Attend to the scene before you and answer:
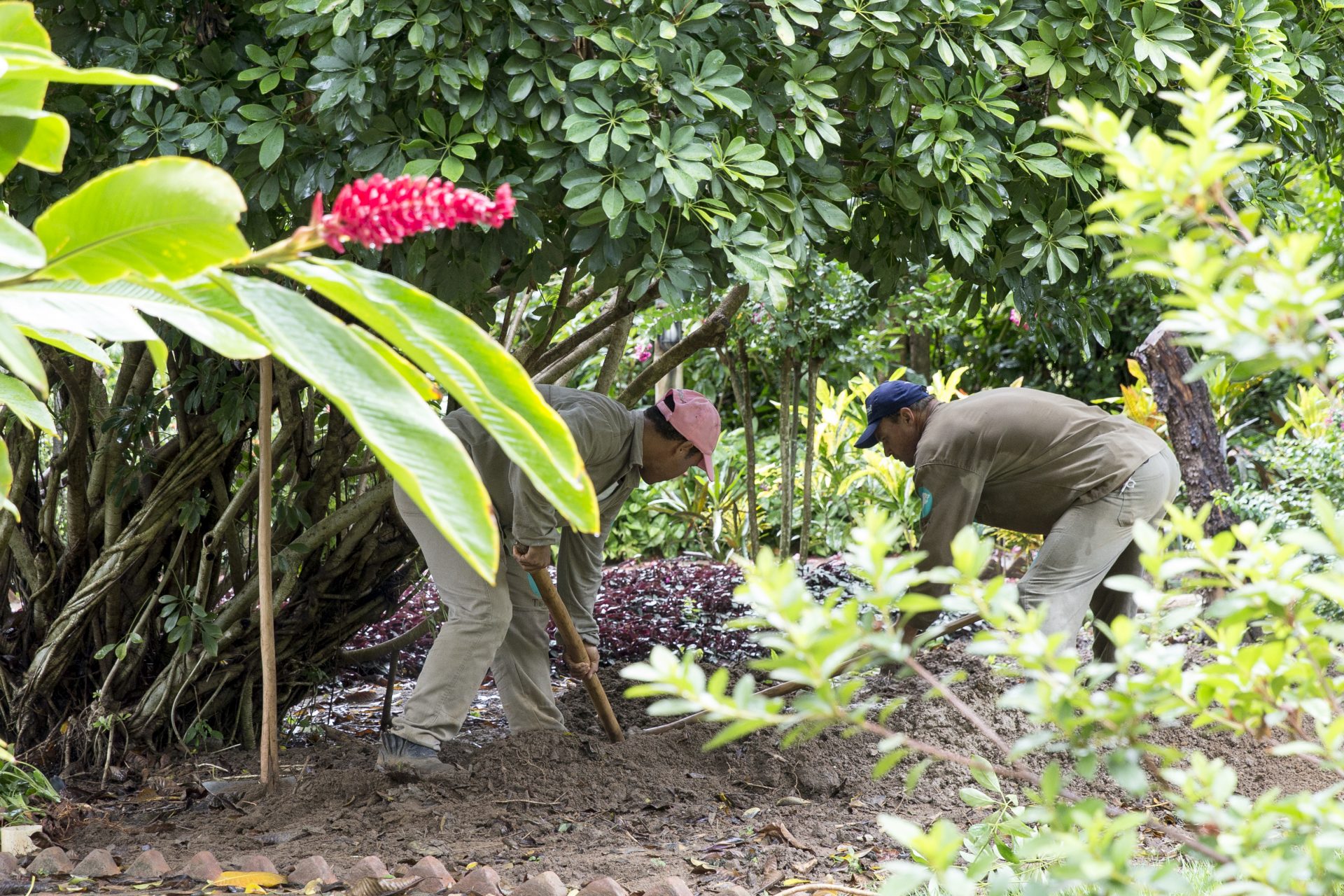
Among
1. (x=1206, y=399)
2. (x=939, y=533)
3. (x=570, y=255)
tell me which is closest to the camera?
(x=570, y=255)

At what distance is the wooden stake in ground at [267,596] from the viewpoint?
3625 millimetres

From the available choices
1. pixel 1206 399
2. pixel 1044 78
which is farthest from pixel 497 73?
pixel 1206 399

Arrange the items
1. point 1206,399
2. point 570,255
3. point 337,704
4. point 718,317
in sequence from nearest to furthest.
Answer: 1. point 570,255
2. point 718,317
3. point 337,704
4. point 1206,399

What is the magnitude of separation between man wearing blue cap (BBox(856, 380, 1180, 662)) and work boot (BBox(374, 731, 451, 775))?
1825 millimetres

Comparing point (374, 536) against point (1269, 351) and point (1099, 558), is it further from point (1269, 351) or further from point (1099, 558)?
point (1269, 351)

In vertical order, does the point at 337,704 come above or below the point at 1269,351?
below

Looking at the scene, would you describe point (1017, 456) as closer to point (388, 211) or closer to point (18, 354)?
point (388, 211)

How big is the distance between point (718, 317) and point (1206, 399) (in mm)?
3151

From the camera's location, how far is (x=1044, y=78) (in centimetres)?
369

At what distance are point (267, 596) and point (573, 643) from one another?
1053 mm

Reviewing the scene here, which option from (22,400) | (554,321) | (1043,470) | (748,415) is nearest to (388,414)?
(22,400)

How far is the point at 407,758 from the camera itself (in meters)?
A: 3.91

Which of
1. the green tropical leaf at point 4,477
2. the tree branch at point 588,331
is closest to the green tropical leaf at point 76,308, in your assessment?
the green tropical leaf at point 4,477

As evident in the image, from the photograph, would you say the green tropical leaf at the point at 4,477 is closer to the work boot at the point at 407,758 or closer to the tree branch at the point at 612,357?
the work boot at the point at 407,758
